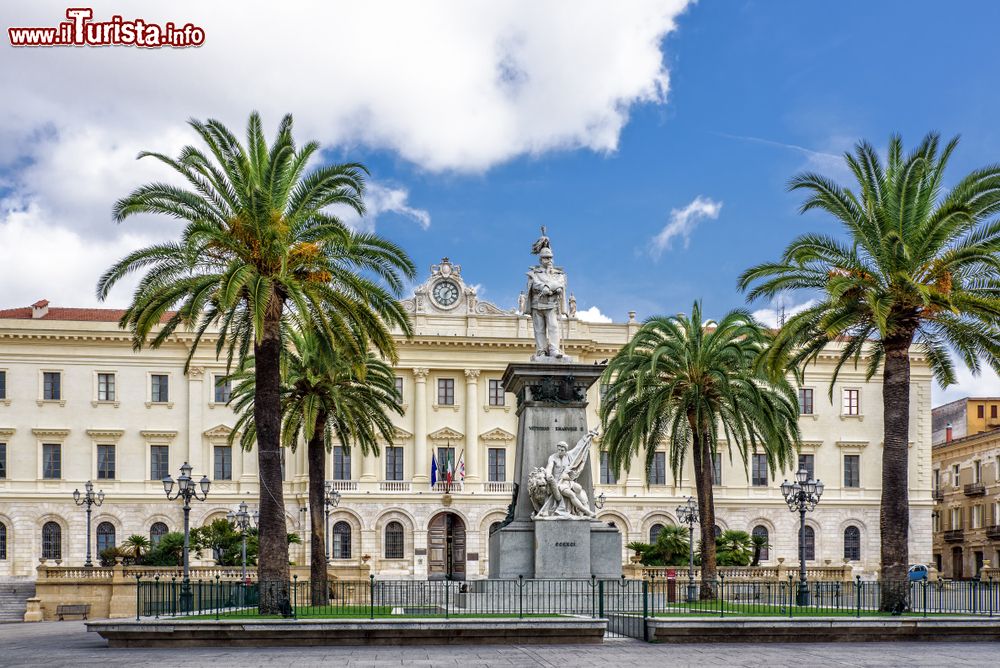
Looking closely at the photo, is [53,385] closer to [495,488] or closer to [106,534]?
[106,534]

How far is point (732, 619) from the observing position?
2245 cm

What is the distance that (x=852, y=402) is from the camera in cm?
6869

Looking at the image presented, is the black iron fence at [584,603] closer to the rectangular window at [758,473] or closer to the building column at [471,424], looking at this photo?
the building column at [471,424]

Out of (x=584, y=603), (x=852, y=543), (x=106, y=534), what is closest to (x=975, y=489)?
(x=852, y=543)

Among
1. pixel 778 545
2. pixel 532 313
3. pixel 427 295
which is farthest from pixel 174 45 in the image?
pixel 778 545

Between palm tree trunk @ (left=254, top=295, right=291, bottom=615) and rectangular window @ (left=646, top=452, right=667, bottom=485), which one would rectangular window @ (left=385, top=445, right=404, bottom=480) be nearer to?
rectangular window @ (left=646, top=452, right=667, bottom=485)

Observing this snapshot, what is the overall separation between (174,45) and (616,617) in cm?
1447

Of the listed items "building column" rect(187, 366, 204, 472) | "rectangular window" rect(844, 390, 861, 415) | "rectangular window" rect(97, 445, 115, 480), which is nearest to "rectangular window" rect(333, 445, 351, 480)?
"building column" rect(187, 366, 204, 472)

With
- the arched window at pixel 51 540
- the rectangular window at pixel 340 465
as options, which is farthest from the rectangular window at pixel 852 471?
the arched window at pixel 51 540

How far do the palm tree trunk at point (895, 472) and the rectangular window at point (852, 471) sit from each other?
139 ft

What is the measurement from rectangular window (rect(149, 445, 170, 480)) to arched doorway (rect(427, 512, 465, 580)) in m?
14.3

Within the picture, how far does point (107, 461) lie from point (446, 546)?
18320mm

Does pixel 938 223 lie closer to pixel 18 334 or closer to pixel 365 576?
pixel 365 576

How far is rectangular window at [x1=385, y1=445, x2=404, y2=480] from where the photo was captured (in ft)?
214
